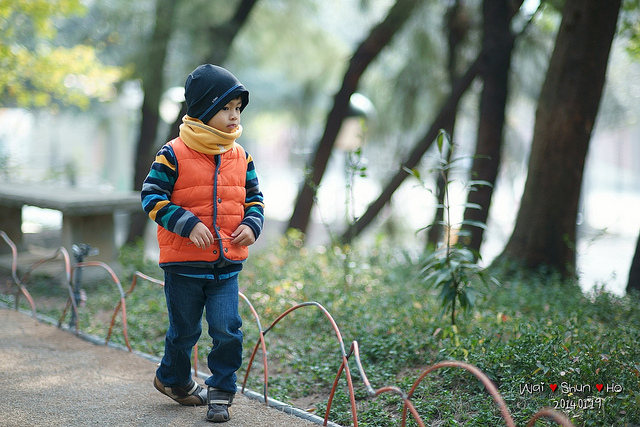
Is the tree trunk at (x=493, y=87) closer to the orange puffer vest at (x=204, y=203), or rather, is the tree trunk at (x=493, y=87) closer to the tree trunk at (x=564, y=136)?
the tree trunk at (x=564, y=136)

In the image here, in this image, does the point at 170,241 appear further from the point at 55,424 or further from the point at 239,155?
the point at 55,424

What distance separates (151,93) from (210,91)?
6293 mm

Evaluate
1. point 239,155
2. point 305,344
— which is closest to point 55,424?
point 239,155

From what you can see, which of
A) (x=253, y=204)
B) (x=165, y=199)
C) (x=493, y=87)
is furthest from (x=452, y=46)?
(x=165, y=199)

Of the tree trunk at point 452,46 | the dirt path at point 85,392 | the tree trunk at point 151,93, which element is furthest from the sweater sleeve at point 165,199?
the tree trunk at point 452,46

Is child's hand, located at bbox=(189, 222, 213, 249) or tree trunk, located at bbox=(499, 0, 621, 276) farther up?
tree trunk, located at bbox=(499, 0, 621, 276)

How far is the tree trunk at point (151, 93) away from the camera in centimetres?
816

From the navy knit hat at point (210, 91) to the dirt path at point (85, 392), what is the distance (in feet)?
4.47

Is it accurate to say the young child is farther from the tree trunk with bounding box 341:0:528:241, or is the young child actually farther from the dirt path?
the tree trunk with bounding box 341:0:528:241

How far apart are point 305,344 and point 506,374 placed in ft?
4.62

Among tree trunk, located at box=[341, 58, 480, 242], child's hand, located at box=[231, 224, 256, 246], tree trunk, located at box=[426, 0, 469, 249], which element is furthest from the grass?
tree trunk, located at box=[341, 58, 480, 242]

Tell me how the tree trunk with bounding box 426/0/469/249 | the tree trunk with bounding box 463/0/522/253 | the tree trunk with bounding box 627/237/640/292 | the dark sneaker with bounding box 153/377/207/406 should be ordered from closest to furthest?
the dark sneaker with bounding box 153/377/207/406 → the tree trunk with bounding box 627/237/640/292 → the tree trunk with bounding box 463/0/522/253 → the tree trunk with bounding box 426/0/469/249

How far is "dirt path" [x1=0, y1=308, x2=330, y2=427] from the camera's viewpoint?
276 cm

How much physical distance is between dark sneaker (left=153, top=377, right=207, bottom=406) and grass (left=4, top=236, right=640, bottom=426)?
0.47 m
